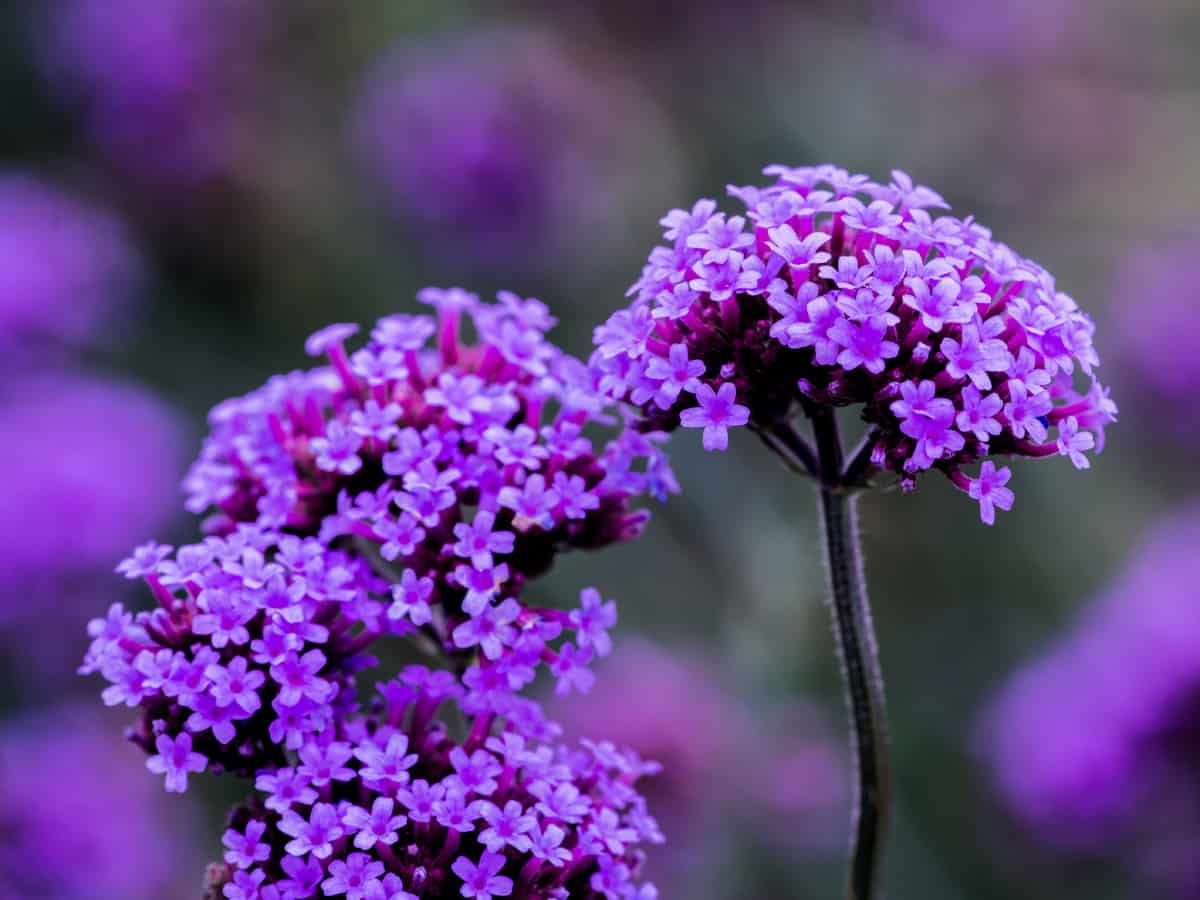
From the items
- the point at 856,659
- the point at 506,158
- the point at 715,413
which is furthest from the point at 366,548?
the point at 506,158

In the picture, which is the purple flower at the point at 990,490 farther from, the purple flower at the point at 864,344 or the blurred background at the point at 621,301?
the blurred background at the point at 621,301

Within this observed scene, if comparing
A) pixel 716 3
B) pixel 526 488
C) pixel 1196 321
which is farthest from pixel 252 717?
pixel 716 3

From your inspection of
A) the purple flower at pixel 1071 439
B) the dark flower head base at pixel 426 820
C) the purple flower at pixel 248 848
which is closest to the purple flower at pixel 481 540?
the dark flower head base at pixel 426 820

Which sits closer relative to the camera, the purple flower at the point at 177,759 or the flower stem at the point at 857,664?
the purple flower at the point at 177,759

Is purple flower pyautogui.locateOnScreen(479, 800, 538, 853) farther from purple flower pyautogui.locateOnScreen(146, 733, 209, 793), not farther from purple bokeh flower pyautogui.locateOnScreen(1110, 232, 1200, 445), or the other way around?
purple bokeh flower pyautogui.locateOnScreen(1110, 232, 1200, 445)

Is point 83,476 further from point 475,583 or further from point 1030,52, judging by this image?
point 1030,52
